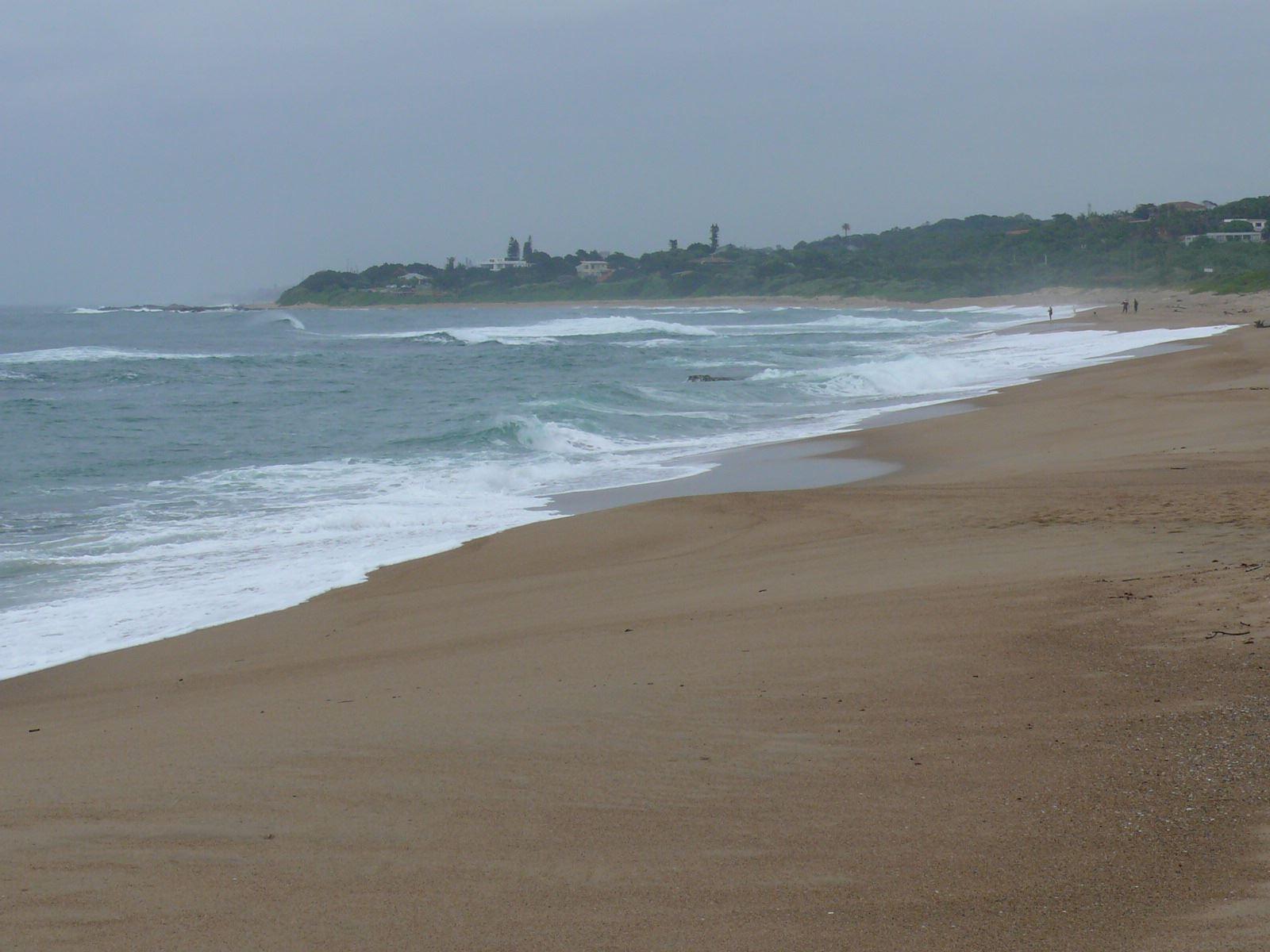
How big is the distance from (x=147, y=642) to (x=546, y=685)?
3.48 meters

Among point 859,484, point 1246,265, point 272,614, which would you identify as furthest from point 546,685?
point 1246,265

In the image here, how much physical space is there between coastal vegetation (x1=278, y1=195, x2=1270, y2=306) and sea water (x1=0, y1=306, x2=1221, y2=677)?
39.6m

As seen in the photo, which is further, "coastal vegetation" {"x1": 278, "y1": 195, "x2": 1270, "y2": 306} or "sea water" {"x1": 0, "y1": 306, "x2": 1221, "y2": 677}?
"coastal vegetation" {"x1": 278, "y1": 195, "x2": 1270, "y2": 306}

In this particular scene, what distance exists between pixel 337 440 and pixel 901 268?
113196 millimetres

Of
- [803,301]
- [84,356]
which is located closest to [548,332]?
[84,356]

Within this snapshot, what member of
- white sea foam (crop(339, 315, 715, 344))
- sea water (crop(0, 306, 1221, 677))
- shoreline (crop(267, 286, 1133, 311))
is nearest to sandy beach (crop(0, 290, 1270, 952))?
sea water (crop(0, 306, 1221, 677))

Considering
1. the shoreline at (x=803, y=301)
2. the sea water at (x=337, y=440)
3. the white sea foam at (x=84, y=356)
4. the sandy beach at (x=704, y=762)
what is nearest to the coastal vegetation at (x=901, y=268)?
the shoreline at (x=803, y=301)

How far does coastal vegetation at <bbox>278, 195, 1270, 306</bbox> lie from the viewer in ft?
302

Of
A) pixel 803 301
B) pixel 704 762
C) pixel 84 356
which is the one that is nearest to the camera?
pixel 704 762

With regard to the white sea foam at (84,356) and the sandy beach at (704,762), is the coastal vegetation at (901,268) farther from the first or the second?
Answer: the sandy beach at (704,762)

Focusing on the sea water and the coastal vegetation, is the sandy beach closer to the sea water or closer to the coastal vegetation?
the sea water

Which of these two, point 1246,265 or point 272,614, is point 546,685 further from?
point 1246,265

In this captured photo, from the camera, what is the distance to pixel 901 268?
409ft

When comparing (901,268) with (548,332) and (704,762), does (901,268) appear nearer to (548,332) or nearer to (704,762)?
(548,332)
